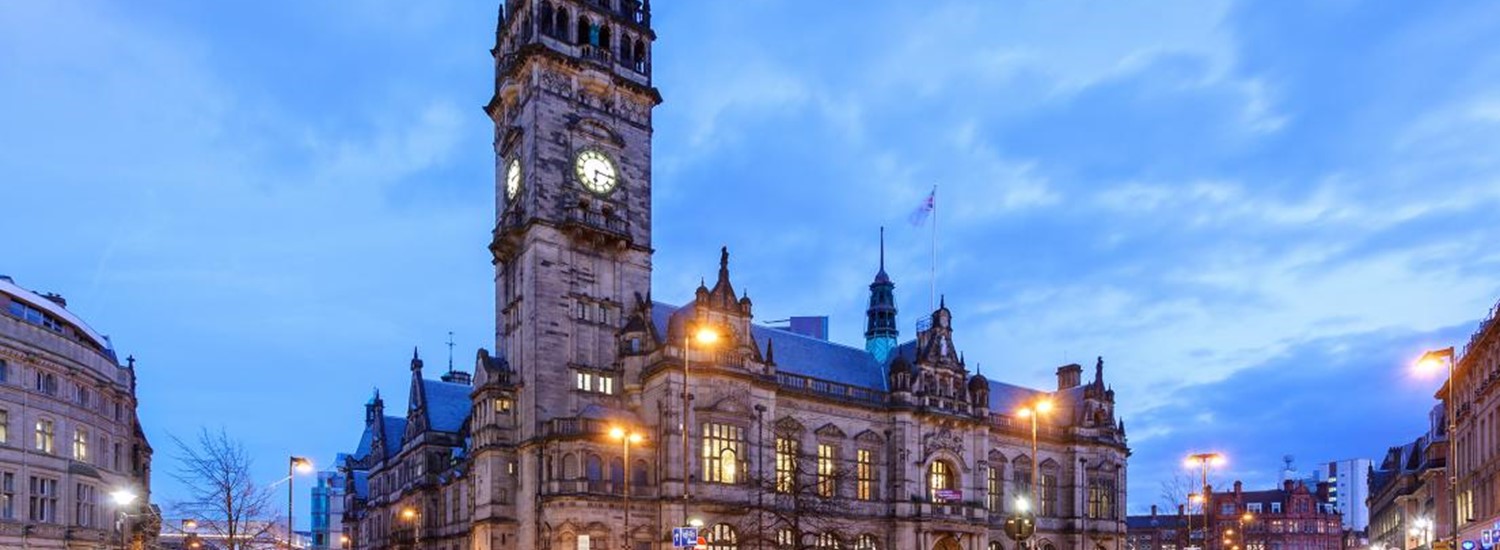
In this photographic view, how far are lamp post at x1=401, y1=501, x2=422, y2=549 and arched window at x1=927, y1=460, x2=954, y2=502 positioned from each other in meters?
43.2

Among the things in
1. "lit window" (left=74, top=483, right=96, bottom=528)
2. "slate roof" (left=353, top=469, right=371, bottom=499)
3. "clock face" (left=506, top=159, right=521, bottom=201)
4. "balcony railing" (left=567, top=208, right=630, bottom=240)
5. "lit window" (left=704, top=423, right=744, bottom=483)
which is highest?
"clock face" (left=506, top=159, right=521, bottom=201)

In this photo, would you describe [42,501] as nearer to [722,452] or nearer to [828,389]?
[722,452]

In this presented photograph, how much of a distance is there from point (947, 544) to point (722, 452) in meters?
22.1

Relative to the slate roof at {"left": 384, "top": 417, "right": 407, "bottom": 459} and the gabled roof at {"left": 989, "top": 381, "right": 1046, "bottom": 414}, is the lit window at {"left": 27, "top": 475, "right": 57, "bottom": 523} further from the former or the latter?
the gabled roof at {"left": 989, "top": 381, "right": 1046, "bottom": 414}

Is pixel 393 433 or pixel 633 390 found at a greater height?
pixel 633 390

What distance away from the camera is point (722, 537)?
69.1 m

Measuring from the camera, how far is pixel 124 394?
63.8 m

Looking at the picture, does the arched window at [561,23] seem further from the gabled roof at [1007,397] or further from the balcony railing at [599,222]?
the gabled roof at [1007,397]

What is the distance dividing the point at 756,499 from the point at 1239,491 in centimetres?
11609

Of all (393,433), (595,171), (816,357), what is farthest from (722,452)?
(393,433)

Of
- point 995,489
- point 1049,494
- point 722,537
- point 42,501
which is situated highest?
point 42,501

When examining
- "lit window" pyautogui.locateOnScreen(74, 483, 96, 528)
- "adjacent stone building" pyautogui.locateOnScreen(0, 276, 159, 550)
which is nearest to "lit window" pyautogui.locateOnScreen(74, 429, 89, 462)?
"adjacent stone building" pyautogui.locateOnScreen(0, 276, 159, 550)

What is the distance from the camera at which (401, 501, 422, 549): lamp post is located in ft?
301

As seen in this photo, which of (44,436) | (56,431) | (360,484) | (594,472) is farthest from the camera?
(360,484)
